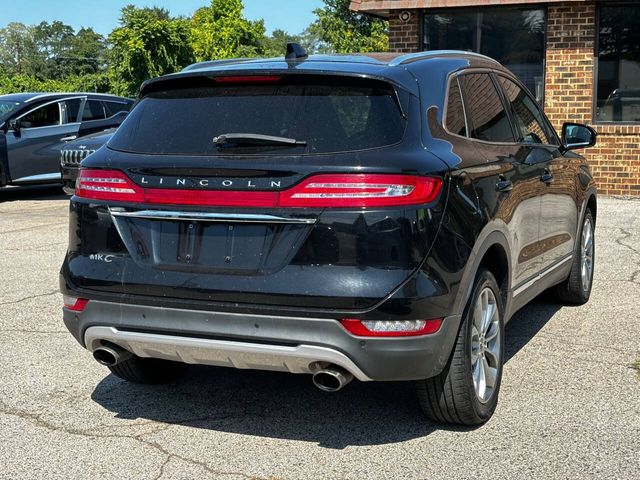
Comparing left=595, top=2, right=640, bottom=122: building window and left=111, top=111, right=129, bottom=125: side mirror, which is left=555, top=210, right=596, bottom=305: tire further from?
left=111, top=111, right=129, bottom=125: side mirror

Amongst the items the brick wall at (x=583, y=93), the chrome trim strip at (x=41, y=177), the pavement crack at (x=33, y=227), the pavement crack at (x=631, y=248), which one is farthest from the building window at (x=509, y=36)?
the pavement crack at (x=33, y=227)

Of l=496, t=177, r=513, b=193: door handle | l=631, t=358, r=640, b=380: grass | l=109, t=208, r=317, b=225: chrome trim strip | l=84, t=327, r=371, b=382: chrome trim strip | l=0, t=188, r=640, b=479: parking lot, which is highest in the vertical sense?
l=109, t=208, r=317, b=225: chrome trim strip

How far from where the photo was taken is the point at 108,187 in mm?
4148

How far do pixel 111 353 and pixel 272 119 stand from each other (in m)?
1.30

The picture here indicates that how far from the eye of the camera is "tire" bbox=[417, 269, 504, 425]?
4.12 meters

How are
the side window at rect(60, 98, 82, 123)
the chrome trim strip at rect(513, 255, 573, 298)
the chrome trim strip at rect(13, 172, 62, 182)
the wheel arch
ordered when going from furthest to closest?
1. the side window at rect(60, 98, 82, 123)
2. the chrome trim strip at rect(13, 172, 62, 182)
3. the chrome trim strip at rect(513, 255, 573, 298)
4. the wheel arch

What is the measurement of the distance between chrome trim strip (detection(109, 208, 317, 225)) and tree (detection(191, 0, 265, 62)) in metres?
50.4

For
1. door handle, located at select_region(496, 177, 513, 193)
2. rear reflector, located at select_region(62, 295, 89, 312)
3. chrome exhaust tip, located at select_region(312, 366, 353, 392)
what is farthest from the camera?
door handle, located at select_region(496, 177, 513, 193)

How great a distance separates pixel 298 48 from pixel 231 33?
2061 inches

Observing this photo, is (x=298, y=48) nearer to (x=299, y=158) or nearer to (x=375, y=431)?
(x=299, y=158)

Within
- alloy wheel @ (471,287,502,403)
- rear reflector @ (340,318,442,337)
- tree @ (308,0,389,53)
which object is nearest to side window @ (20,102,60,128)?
alloy wheel @ (471,287,502,403)

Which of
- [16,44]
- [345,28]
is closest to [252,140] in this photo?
[345,28]

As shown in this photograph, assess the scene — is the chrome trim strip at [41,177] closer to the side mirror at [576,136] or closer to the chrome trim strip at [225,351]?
the side mirror at [576,136]

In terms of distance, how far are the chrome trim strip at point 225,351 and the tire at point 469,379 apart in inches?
19.8
